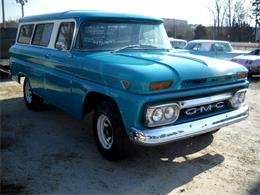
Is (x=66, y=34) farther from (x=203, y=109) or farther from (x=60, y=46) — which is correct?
(x=203, y=109)

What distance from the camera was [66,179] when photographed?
415 cm

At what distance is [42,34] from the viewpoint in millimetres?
6562

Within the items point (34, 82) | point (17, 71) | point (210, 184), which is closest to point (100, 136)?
point (210, 184)

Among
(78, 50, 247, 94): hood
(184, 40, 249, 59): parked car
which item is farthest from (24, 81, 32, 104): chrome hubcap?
(184, 40, 249, 59): parked car

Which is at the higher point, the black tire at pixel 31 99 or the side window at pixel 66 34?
the side window at pixel 66 34

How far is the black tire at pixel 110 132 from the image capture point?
14.1ft

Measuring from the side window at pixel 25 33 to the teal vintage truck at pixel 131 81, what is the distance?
1062mm

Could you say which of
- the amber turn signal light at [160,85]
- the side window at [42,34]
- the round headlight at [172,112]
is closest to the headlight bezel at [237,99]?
the round headlight at [172,112]

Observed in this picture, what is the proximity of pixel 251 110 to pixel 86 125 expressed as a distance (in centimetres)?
372

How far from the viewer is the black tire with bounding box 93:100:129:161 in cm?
429

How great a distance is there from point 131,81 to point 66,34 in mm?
2082

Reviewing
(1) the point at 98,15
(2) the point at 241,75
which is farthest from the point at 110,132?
(2) the point at 241,75

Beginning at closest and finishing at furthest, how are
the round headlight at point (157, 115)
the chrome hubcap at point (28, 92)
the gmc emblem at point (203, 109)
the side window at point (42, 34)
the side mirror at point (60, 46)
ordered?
the round headlight at point (157, 115)
the gmc emblem at point (203, 109)
the side mirror at point (60, 46)
the side window at point (42, 34)
the chrome hubcap at point (28, 92)

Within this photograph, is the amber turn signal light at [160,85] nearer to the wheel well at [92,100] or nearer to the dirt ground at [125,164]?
the wheel well at [92,100]
